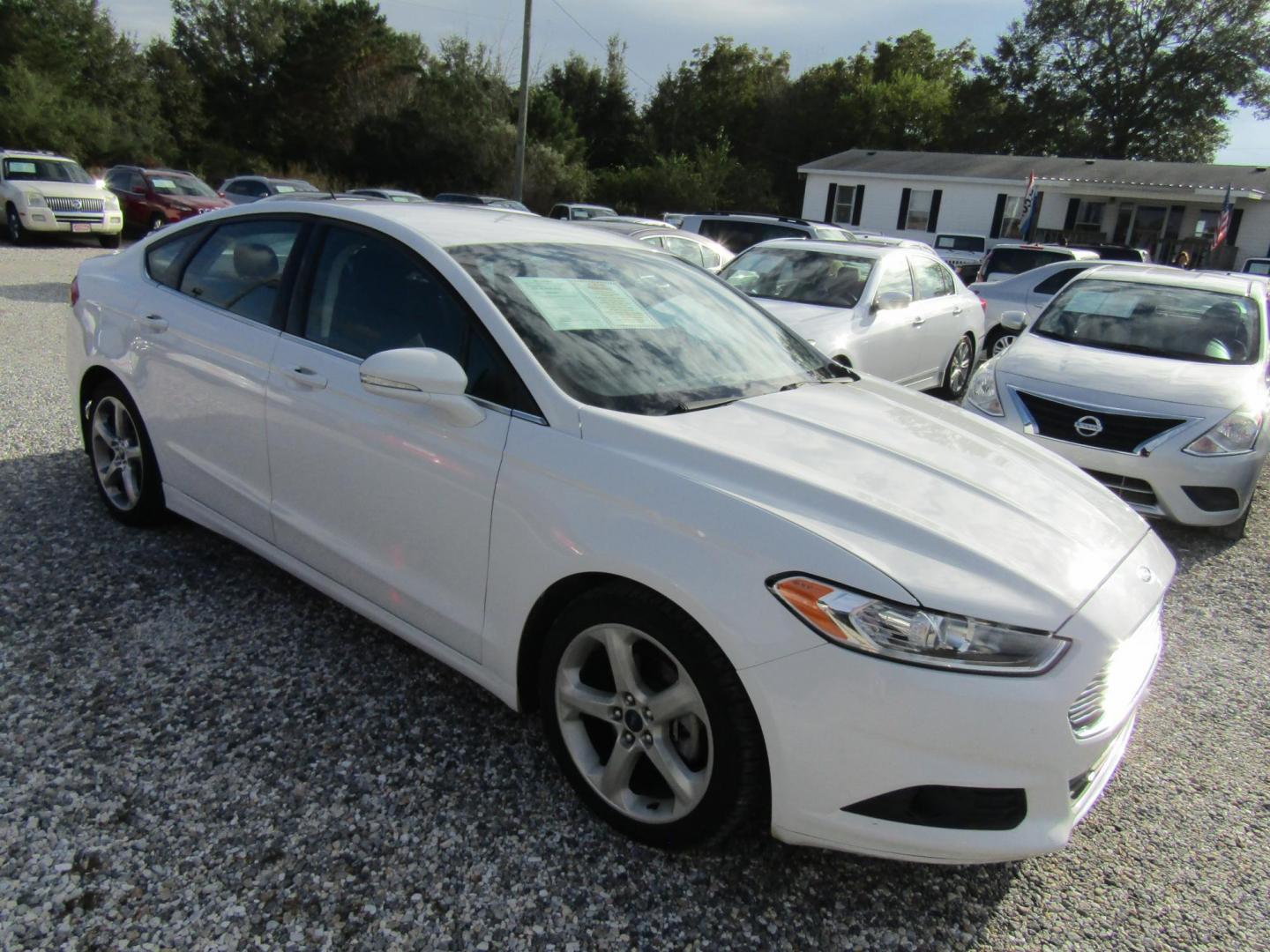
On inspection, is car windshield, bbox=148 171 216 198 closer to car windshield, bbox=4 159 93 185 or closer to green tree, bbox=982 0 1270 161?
car windshield, bbox=4 159 93 185

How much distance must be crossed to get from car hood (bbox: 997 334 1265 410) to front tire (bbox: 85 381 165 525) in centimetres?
498

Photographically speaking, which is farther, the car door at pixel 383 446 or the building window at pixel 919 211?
the building window at pixel 919 211

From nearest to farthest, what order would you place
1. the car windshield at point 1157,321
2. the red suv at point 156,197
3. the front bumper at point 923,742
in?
the front bumper at point 923,742 → the car windshield at point 1157,321 → the red suv at point 156,197

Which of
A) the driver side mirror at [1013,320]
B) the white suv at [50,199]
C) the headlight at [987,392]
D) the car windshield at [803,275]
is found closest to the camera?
the headlight at [987,392]

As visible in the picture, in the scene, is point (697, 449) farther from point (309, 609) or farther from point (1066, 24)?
point (1066, 24)

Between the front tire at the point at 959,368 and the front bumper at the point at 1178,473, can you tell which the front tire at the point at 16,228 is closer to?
the front tire at the point at 959,368

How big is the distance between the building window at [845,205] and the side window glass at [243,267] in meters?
38.3

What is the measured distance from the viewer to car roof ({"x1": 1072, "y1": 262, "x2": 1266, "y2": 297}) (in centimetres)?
673

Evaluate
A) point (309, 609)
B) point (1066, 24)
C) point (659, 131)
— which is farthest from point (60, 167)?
point (1066, 24)

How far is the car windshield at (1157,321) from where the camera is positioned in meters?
6.06

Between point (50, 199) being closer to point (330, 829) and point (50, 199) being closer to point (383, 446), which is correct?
point (383, 446)

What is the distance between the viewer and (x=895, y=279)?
796 cm

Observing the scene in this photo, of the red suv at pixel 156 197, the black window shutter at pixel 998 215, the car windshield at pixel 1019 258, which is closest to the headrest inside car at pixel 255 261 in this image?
the car windshield at pixel 1019 258

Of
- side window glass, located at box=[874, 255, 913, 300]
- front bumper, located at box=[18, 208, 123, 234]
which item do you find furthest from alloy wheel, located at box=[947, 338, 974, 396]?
front bumper, located at box=[18, 208, 123, 234]
